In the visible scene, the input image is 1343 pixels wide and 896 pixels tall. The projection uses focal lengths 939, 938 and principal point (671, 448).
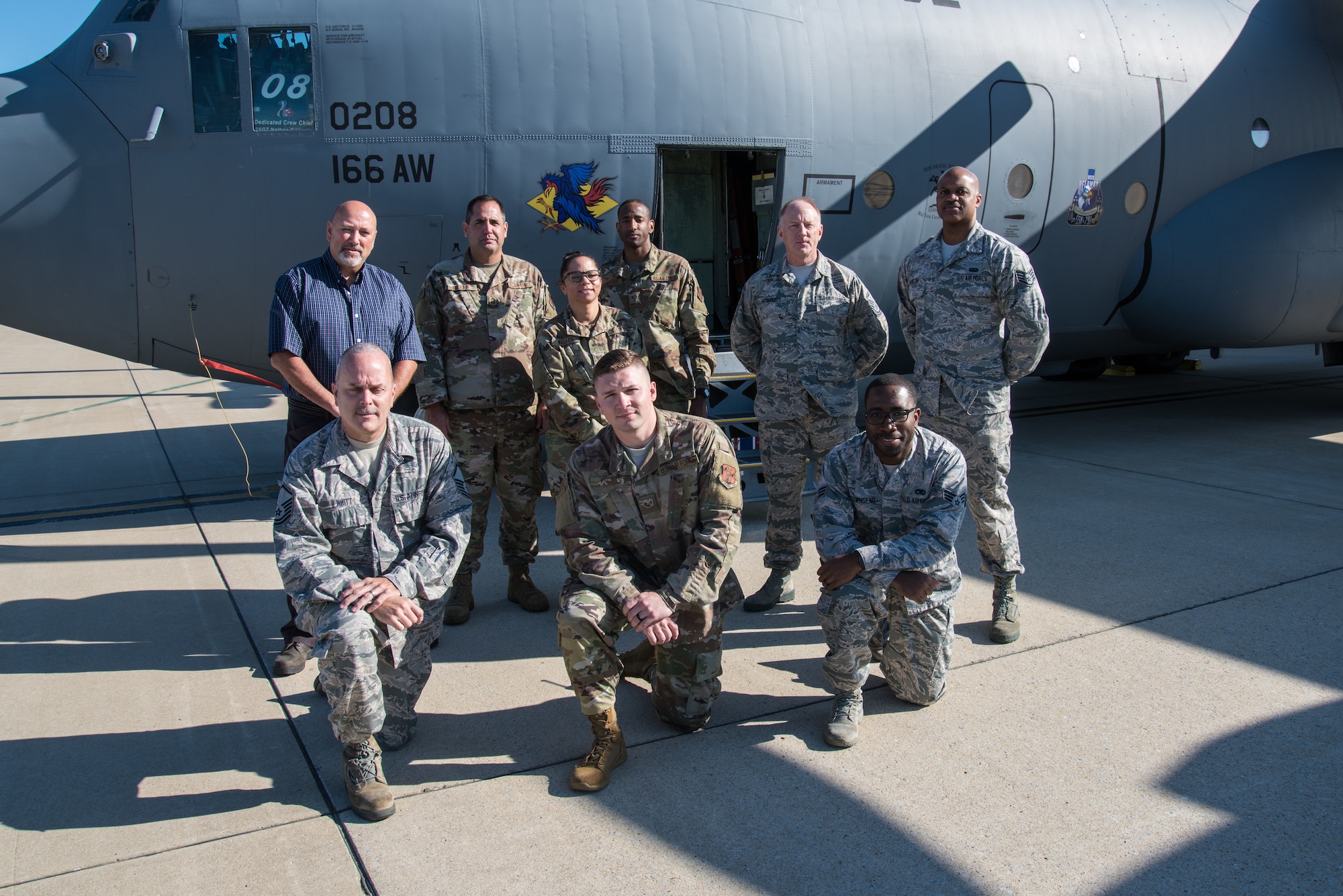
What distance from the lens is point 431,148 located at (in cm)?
550

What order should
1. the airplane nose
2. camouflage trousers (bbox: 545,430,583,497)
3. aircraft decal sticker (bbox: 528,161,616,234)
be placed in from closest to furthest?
camouflage trousers (bbox: 545,430,583,497), the airplane nose, aircraft decal sticker (bbox: 528,161,616,234)

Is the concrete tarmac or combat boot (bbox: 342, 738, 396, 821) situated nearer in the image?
the concrete tarmac

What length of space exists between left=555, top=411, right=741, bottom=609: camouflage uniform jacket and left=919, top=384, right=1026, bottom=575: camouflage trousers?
1.42 m

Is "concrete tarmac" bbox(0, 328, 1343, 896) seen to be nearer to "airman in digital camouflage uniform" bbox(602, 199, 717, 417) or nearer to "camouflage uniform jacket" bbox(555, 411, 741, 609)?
"camouflage uniform jacket" bbox(555, 411, 741, 609)

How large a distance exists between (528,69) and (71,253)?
9.26ft

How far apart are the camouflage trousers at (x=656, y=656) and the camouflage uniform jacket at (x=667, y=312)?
1659 mm

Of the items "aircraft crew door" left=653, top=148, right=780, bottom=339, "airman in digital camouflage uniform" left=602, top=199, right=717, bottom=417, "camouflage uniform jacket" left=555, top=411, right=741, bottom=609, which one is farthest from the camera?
"aircraft crew door" left=653, top=148, right=780, bottom=339

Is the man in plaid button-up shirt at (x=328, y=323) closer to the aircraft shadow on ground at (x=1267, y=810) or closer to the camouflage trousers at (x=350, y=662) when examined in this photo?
the camouflage trousers at (x=350, y=662)

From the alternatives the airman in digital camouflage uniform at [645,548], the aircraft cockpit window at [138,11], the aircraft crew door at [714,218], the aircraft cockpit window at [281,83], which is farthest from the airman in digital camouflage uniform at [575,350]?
the aircraft cockpit window at [138,11]

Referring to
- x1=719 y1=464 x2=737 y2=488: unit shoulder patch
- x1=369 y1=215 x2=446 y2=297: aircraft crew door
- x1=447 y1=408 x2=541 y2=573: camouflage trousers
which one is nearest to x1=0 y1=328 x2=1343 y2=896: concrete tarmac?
x1=447 y1=408 x2=541 y2=573: camouflage trousers

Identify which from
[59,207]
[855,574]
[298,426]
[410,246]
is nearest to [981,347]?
[855,574]

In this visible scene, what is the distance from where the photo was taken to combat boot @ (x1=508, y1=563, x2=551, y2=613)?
4.61 m

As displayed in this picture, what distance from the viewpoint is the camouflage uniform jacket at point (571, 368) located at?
14.6 ft

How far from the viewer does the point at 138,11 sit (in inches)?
214
